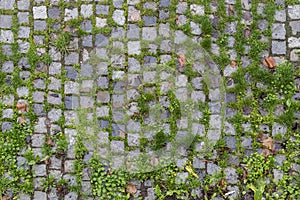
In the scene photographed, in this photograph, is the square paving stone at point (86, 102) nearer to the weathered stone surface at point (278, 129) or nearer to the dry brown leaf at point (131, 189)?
the dry brown leaf at point (131, 189)

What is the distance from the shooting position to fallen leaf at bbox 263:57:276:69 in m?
6.67

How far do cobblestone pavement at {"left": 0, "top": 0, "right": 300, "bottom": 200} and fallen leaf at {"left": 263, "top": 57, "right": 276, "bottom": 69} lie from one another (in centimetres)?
1

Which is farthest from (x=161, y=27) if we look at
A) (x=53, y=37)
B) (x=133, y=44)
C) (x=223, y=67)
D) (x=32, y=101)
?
(x=32, y=101)

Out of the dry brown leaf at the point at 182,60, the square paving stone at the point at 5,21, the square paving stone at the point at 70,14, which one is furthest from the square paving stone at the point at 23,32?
the dry brown leaf at the point at 182,60

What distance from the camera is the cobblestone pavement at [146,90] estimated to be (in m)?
6.52

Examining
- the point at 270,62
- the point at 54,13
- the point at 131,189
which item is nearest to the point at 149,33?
the point at 54,13

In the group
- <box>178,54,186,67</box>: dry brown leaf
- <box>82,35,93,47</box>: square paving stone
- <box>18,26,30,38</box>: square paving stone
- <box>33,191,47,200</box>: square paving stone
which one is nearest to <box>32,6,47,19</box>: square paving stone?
<box>18,26,30,38</box>: square paving stone

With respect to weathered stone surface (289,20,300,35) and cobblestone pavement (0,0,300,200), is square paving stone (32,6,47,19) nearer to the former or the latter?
cobblestone pavement (0,0,300,200)

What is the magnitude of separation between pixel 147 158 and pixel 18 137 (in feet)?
4.96

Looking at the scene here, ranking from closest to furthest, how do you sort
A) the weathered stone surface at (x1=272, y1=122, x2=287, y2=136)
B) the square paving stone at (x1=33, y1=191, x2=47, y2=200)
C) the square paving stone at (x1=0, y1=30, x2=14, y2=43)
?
the square paving stone at (x1=33, y1=191, x2=47, y2=200) → the weathered stone surface at (x1=272, y1=122, x2=287, y2=136) → the square paving stone at (x1=0, y1=30, x2=14, y2=43)

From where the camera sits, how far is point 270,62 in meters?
6.67

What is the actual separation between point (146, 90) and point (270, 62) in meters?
Answer: 1.50

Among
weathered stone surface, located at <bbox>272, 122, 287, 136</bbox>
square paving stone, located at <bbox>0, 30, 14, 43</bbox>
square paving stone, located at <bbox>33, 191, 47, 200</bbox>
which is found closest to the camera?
square paving stone, located at <bbox>33, 191, 47, 200</bbox>

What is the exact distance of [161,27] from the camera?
6.76 metres
